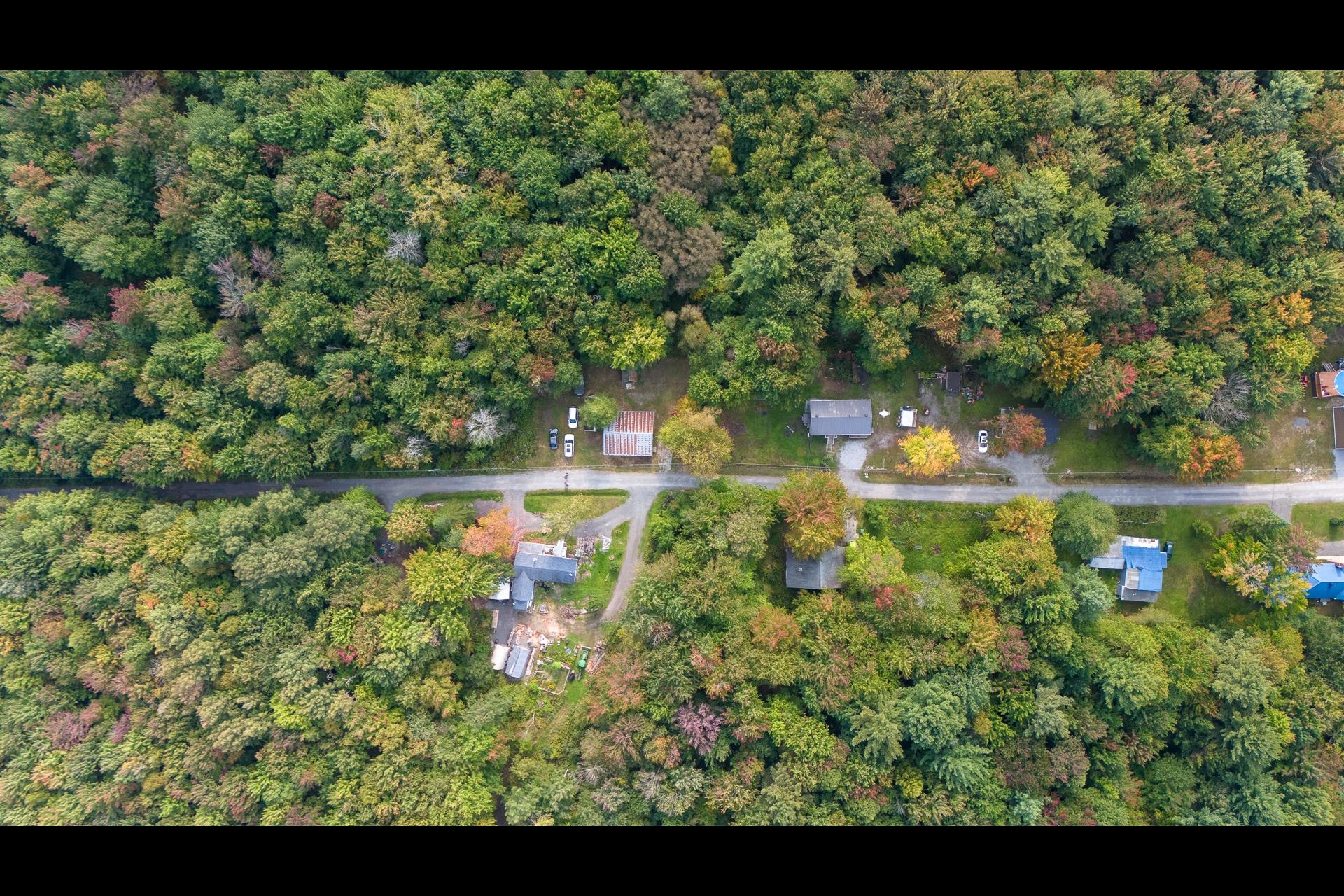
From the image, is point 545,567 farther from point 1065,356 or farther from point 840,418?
point 1065,356

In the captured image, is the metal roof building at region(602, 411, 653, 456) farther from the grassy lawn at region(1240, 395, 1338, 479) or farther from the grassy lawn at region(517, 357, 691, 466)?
the grassy lawn at region(1240, 395, 1338, 479)

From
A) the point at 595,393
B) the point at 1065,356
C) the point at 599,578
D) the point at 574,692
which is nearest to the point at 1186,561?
the point at 1065,356

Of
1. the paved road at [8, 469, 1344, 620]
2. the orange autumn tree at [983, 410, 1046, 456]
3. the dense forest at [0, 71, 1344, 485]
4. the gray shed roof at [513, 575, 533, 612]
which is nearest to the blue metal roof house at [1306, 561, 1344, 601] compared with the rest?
the paved road at [8, 469, 1344, 620]

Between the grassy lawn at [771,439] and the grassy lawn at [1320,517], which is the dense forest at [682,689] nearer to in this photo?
the grassy lawn at [771,439]

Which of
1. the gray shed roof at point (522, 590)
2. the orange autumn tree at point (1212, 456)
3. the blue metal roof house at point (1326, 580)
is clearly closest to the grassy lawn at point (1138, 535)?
the blue metal roof house at point (1326, 580)

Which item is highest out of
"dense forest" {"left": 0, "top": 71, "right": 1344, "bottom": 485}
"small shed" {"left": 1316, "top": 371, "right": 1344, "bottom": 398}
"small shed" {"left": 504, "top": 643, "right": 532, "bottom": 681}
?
"dense forest" {"left": 0, "top": 71, "right": 1344, "bottom": 485}
